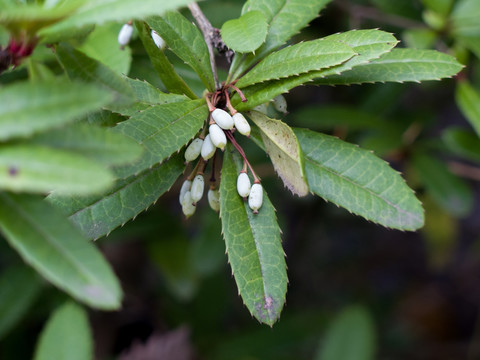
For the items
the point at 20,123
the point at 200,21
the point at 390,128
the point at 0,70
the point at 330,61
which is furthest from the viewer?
the point at 390,128

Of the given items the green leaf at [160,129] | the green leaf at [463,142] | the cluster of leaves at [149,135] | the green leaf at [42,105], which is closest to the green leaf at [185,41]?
the cluster of leaves at [149,135]

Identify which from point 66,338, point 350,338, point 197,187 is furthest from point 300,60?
point 350,338

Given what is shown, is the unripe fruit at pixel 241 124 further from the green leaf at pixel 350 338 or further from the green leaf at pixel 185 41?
the green leaf at pixel 350 338

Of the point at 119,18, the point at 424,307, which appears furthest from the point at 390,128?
the point at 424,307

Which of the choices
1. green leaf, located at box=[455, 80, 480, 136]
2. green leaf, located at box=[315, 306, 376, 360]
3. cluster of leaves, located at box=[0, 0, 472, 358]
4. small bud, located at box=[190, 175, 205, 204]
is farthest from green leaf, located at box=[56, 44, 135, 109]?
green leaf, located at box=[315, 306, 376, 360]

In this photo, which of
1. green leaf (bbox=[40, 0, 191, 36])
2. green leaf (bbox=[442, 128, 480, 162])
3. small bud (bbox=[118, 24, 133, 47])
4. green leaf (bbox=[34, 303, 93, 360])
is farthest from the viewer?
green leaf (bbox=[442, 128, 480, 162])

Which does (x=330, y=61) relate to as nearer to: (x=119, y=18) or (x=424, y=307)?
(x=119, y=18)

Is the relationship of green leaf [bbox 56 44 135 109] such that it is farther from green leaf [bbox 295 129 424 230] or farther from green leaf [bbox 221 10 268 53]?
green leaf [bbox 295 129 424 230]
